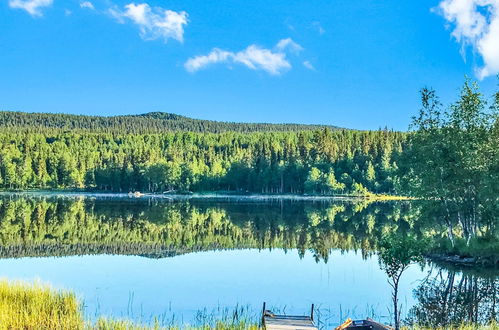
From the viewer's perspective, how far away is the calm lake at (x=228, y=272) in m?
26.8

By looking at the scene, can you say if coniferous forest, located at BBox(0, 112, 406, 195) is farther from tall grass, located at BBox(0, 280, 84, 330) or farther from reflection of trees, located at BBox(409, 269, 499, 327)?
tall grass, located at BBox(0, 280, 84, 330)

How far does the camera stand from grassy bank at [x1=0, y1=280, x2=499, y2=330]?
1866 cm

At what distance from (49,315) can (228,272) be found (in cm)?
1863

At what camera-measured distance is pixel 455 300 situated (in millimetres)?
28031

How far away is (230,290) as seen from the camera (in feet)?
105

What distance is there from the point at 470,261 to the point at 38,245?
38649 mm

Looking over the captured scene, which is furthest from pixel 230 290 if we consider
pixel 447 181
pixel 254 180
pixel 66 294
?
pixel 254 180

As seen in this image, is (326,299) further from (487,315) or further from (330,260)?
(330,260)

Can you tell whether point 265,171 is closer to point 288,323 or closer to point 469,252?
point 469,252

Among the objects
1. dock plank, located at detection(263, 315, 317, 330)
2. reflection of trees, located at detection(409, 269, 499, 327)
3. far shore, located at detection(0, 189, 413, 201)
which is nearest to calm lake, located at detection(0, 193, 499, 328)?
reflection of trees, located at detection(409, 269, 499, 327)

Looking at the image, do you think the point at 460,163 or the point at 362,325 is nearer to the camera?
the point at 362,325

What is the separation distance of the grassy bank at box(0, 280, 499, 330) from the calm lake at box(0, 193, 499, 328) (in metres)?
2.37

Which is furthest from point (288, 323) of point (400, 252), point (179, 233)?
point (179, 233)

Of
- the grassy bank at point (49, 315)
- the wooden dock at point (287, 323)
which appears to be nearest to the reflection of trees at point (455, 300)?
the grassy bank at point (49, 315)
